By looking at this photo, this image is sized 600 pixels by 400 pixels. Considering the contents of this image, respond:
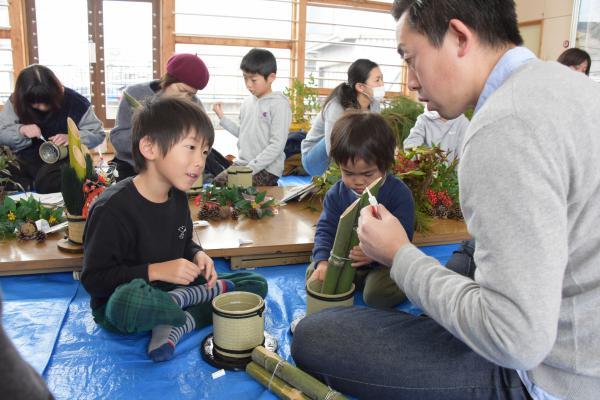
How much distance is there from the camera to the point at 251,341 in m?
1.31

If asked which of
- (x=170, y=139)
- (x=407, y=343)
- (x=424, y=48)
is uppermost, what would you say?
(x=424, y=48)

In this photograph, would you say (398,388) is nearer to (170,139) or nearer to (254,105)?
(170,139)

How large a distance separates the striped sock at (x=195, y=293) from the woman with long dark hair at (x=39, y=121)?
6.56 feet

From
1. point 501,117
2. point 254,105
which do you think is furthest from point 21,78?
point 501,117

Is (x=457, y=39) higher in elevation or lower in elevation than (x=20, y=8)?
lower

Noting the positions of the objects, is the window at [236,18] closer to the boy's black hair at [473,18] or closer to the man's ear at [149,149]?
the man's ear at [149,149]

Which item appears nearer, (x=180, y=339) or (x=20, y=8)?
(x=180, y=339)

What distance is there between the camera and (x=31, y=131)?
323 centimetres

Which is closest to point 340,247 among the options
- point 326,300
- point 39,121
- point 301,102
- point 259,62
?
point 326,300

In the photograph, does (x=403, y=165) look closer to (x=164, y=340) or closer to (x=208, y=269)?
(x=208, y=269)

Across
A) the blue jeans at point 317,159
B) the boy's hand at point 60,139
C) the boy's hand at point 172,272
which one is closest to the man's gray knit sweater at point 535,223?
the boy's hand at point 172,272

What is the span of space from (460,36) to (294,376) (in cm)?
82

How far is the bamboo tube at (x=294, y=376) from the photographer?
1121mm

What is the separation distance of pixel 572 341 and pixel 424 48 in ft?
1.84
